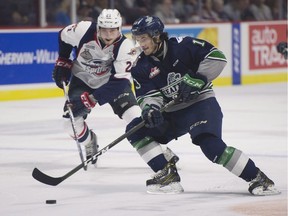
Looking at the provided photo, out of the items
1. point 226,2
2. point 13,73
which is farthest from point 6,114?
point 226,2

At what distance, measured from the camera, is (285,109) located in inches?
524

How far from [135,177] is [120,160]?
1.02 m

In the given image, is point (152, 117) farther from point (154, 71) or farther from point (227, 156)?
point (227, 156)

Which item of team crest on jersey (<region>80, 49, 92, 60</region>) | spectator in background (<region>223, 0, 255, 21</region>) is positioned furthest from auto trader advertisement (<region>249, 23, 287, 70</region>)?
team crest on jersey (<region>80, 49, 92, 60</region>)

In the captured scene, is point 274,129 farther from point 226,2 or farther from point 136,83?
point 226,2

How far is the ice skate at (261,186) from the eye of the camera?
6816mm

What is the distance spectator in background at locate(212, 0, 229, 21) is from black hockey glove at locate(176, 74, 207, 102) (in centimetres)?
1078

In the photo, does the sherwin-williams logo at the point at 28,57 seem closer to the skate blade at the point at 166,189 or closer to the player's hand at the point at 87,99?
the player's hand at the point at 87,99

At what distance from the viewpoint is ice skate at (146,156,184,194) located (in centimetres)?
696

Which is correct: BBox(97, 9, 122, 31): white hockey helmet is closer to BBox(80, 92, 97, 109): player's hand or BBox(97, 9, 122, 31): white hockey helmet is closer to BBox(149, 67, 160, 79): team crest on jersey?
BBox(80, 92, 97, 109): player's hand

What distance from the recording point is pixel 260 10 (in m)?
18.0

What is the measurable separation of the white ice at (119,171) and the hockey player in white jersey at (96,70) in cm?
44

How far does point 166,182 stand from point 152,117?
45cm

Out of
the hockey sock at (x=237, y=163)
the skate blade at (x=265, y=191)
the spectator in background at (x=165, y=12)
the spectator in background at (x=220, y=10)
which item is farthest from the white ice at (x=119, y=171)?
the spectator in background at (x=220, y=10)
